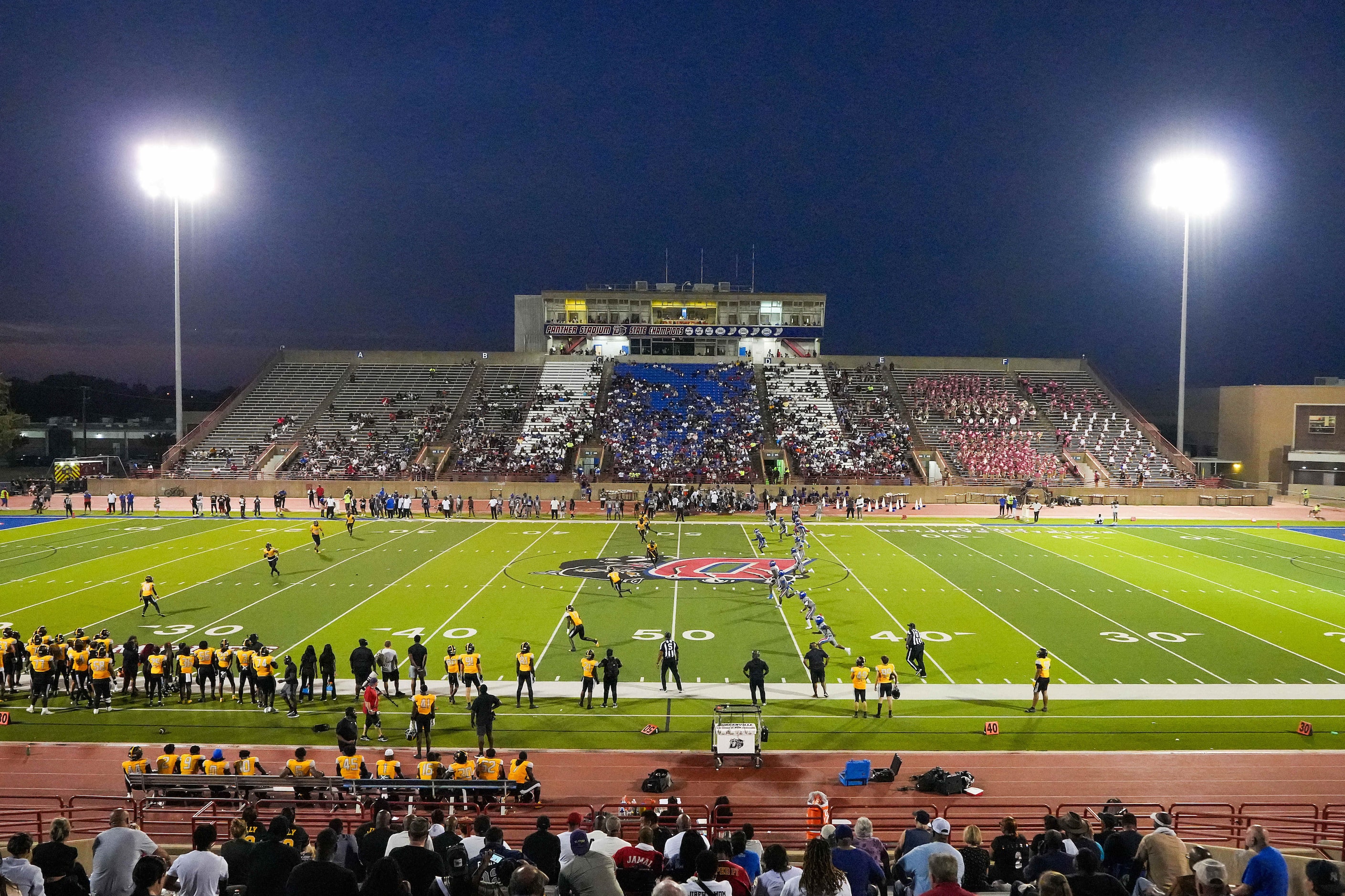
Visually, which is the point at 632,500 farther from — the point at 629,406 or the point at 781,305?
the point at 781,305

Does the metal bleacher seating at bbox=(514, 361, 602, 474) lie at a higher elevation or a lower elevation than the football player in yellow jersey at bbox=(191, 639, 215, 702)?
higher

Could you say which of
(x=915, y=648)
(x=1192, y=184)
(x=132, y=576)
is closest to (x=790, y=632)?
(x=915, y=648)

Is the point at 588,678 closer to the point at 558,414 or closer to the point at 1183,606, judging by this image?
the point at 1183,606

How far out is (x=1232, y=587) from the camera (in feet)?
81.5

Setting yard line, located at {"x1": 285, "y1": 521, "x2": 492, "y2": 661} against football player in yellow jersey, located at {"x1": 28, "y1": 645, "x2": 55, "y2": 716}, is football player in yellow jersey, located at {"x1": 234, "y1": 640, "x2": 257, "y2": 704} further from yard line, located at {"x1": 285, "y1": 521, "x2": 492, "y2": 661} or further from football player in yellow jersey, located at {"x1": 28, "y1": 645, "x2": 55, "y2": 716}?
football player in yellow jersey, located at {"x1": 28, "y1": 645, "x2": 55, "y2": 716}

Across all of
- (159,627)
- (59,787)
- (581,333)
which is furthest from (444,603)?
(581,333)

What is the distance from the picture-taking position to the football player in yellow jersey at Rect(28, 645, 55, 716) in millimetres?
14438

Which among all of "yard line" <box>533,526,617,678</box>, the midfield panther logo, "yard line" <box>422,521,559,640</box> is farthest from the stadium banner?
the midfield panther logo

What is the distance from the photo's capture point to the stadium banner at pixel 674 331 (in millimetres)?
63844

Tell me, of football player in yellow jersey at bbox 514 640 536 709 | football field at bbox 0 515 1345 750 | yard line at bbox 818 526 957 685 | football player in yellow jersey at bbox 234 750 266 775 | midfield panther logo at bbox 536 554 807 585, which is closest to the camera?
football player in yellow jersey at bbox 234 750 266 775

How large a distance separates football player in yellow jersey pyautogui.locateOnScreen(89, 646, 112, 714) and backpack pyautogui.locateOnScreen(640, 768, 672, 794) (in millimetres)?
9587

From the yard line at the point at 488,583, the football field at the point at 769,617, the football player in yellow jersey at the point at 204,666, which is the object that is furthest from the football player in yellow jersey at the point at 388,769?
the yard line at the point at 488,583

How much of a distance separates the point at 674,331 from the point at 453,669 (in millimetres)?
51100

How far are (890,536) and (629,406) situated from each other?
24748mm
